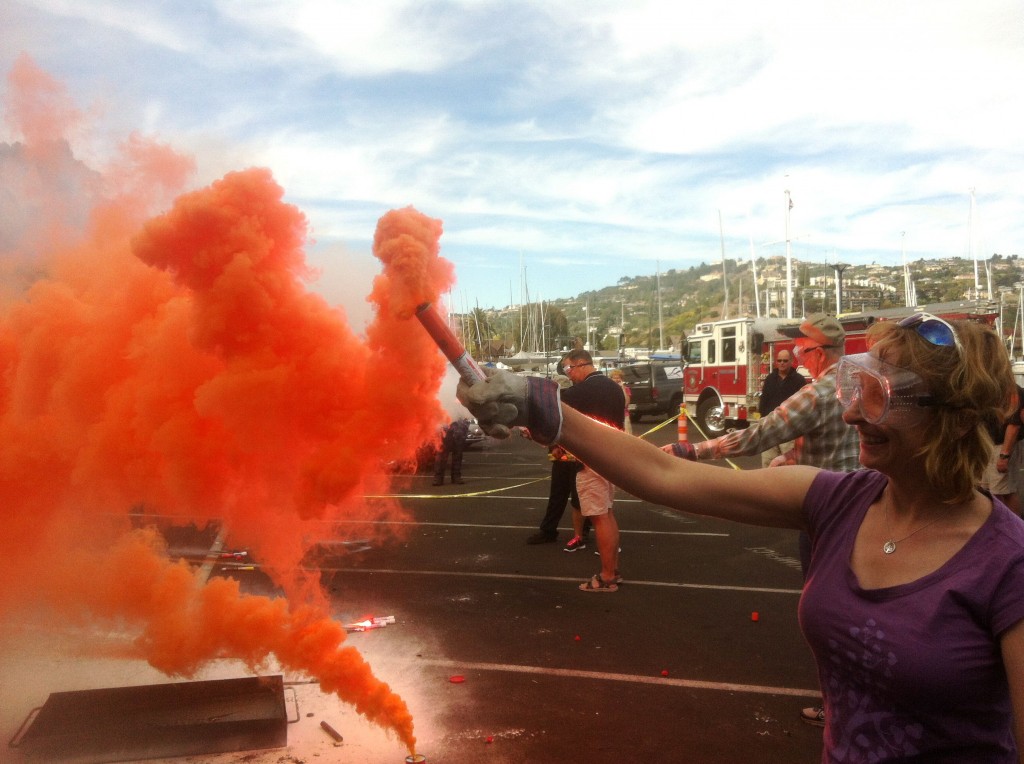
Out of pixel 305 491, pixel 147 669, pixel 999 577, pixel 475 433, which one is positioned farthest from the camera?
pixel 475 433

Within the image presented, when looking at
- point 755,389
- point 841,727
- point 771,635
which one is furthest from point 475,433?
point 841,727

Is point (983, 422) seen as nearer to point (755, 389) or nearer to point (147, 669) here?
point (147, 669)

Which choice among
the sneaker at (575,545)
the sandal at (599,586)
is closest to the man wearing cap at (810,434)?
the sandal at (599,586)

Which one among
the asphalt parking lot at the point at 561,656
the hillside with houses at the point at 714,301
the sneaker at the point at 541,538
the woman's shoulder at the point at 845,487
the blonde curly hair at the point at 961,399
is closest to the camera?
the blonde curly hair at the point at 961,399

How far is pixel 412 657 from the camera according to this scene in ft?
17.4

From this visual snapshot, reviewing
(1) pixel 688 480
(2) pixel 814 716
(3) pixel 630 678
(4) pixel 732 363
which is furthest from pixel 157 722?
(4) pixel 732 363

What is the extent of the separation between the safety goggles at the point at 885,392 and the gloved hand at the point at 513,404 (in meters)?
0.75

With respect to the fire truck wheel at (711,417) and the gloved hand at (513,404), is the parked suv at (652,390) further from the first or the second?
the gloved hand at (513,404)

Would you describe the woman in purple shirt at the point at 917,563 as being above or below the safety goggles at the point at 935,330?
below

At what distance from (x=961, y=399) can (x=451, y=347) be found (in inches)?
52.0

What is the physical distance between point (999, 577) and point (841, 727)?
490mm

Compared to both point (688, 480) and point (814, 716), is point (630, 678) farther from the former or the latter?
point (688, 480)

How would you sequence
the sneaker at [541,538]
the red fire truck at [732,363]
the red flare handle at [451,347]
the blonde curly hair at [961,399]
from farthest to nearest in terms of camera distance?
the red fire truck at [732,363]
the sneaker at [541,538]
the red flare handle at [451,347]
the blonde curly hair at [961,399]

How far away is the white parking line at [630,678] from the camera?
4.81 m
